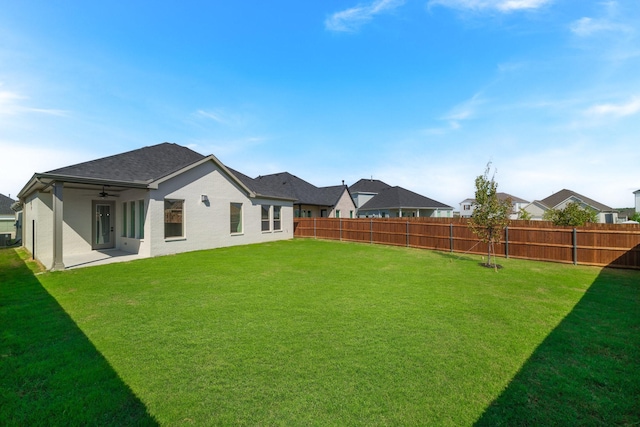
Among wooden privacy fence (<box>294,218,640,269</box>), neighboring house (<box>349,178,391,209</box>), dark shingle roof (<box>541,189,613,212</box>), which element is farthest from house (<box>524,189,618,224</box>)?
→ wooden privacy fence (<box>294,218,640,269</box>)

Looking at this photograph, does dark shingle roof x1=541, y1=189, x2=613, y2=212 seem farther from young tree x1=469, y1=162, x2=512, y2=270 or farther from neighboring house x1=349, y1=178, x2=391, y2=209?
young tree x1=469, y1=162, x2=512, y2=270

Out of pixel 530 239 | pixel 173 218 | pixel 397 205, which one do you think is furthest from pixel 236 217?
pixel 397 205

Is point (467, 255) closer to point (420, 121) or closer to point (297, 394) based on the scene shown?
point (420, 121)

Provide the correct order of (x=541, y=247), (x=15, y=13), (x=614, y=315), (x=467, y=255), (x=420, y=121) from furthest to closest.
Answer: (x=420, y=121)
(x=467, y=255)
(x=541, y=247)
(x=15, y=13)
(x=614, y=315)

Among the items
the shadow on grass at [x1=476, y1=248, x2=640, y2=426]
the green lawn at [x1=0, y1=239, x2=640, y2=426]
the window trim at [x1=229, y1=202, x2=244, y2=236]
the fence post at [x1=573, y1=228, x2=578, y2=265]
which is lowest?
the shadow on grass at [x1=476, y1=248, x2=640, y2=426]

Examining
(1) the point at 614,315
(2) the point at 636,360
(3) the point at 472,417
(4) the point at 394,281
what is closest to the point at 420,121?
(4) the point at 394,281

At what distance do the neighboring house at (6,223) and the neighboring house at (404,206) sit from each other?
31.6 m

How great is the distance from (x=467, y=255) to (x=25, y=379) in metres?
14.3

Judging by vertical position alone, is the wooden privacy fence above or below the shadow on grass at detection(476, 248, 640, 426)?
above

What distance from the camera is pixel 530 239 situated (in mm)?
11562

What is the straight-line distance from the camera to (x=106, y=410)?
2572mm

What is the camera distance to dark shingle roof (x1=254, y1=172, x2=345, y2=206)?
26266mm

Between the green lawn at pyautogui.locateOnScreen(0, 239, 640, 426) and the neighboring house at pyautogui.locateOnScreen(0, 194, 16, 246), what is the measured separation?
16.0 metres

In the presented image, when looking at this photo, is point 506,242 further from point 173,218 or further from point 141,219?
point 141,219
